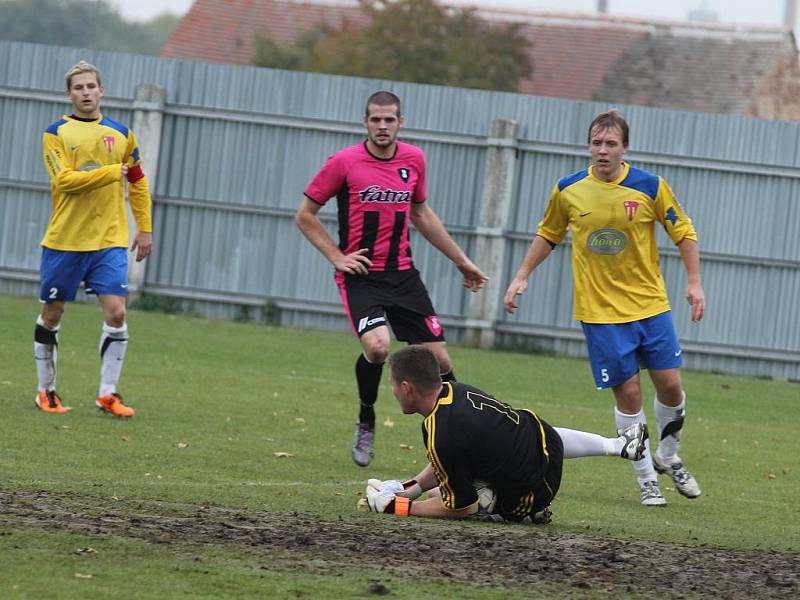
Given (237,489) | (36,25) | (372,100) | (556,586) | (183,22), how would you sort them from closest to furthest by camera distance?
(556,586)
(237,489)
(372,100)
(183,22)
(36,25)

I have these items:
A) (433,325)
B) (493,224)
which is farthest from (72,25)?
(433,325)

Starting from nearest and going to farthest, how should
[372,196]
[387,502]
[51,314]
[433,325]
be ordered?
[387,502] < [372,196] < [433,325] < [51,314]

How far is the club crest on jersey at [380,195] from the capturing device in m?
9.73

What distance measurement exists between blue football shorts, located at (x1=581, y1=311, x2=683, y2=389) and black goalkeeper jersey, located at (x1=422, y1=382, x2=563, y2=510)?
1423mm

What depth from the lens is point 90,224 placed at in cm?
1099

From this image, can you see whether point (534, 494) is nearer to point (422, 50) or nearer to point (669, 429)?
point (669, 429)

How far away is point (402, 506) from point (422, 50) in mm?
34658

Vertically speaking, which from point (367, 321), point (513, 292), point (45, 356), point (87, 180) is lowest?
point (45, 356)

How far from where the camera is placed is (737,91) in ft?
143

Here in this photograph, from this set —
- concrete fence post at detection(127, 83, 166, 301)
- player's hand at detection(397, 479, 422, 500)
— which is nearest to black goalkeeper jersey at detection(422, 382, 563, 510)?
player's hand at detection(397, 479, 422, 500)

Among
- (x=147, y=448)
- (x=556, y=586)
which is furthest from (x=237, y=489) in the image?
(x=556, y=586)

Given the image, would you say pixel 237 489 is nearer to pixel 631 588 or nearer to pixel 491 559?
pixel 491 559

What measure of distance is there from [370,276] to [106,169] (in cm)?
229

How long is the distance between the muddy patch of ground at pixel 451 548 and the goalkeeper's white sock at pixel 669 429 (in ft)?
6.39
